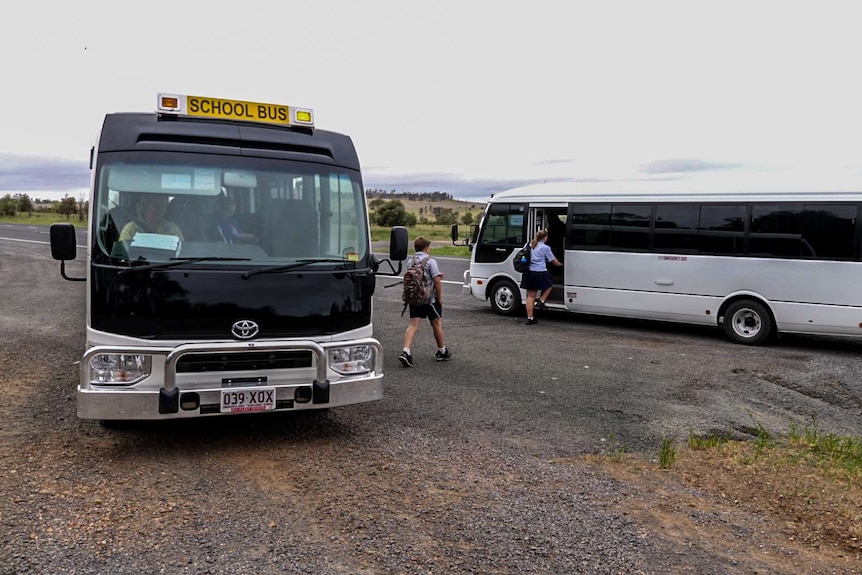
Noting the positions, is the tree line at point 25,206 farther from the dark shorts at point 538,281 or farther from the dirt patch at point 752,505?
the dirt patch at point 752,505

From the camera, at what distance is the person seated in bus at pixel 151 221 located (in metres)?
5.31

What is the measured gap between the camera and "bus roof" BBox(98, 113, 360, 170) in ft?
18.2

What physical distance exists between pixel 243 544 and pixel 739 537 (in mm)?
3010

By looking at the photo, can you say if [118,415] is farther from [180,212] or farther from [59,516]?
[180,212]

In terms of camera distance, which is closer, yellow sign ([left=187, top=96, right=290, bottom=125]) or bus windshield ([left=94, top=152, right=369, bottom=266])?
bus windshield ([left=94, top=152, right=369, bottom=266])

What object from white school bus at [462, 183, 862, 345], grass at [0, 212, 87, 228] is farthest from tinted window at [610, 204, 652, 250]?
grass at [0, 212, 87, 228]

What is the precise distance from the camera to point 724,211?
1158cm

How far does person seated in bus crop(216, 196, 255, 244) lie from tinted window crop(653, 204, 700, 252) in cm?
853

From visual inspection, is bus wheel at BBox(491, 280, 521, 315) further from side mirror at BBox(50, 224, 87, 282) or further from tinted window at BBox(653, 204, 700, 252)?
side mirror at BBox(50, 224, 87, 282)

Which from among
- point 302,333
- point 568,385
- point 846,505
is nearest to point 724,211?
point 568,385

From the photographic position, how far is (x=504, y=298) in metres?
14.3

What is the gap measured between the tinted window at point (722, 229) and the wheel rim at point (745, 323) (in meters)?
0.99

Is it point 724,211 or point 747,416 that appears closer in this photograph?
point 747,416

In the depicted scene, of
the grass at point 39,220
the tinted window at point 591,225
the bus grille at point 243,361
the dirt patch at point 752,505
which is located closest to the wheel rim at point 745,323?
the tinted window at point 591,225
